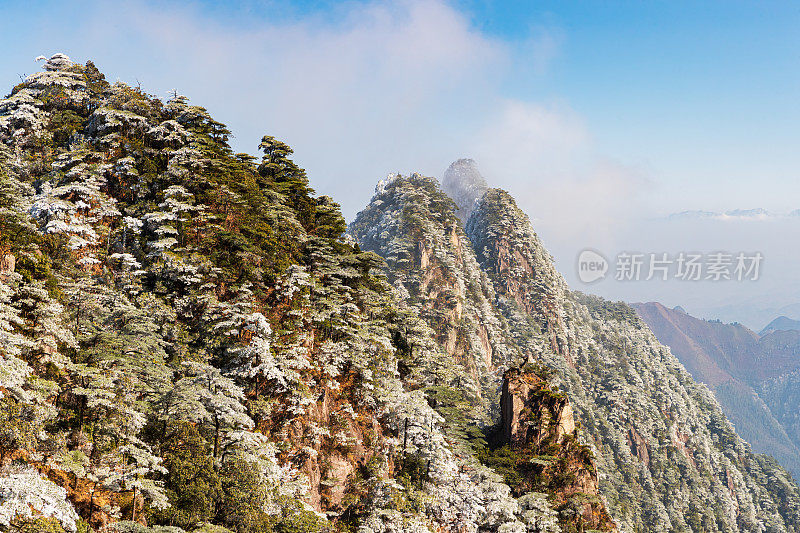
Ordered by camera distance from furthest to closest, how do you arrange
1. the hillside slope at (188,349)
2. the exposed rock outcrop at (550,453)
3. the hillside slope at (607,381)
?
1. the hillside slope at (607,381)
2. the exposed rock outcrop at (550,453)
3. the hillside slope at (188,349)

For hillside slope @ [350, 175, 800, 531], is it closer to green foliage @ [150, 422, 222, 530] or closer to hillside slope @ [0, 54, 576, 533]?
hillside slope @ [0, 54, 576, 533]

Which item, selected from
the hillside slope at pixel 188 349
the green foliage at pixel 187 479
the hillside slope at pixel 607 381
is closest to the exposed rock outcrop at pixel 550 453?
the hillside slope at pixel 188 349

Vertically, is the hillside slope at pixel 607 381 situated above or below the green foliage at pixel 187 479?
above

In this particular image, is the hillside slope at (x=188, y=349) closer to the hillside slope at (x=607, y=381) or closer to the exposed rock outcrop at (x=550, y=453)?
the exposed rock outcrop at (x=550, y=453)

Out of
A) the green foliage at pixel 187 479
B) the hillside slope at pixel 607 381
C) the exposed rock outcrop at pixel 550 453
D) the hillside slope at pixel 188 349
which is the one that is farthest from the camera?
the hillside slope at pixel 607 381

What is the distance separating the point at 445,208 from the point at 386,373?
3458 inches

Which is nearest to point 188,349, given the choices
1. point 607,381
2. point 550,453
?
point 550,453

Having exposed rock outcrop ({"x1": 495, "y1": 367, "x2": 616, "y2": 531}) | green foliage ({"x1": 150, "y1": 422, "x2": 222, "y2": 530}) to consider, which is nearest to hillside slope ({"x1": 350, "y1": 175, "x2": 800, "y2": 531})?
exposed rock outcrop ({"x1": 495, "y1": 367, "x2": 616, "y2": 531})

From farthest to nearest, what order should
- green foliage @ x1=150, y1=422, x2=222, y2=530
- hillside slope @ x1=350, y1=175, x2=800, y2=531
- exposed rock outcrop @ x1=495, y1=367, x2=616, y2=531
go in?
hillside slope @ x1=350, y1=175, x2=800, y2=531
exposed rock outcrop @ x1=495, y1=367, x2=616, y2=531
green foliage @ x1=150, y1=422, x2=222, y2=530

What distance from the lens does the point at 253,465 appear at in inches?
1139

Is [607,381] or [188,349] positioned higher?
[607,381]

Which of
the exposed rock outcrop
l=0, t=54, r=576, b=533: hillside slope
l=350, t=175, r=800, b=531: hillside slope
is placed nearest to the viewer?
l=0, t=54, r=576, b=533: hillside slope

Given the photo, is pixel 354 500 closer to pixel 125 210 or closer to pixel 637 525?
pixel 125 210

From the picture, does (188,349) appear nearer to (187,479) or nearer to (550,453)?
(187,479)
